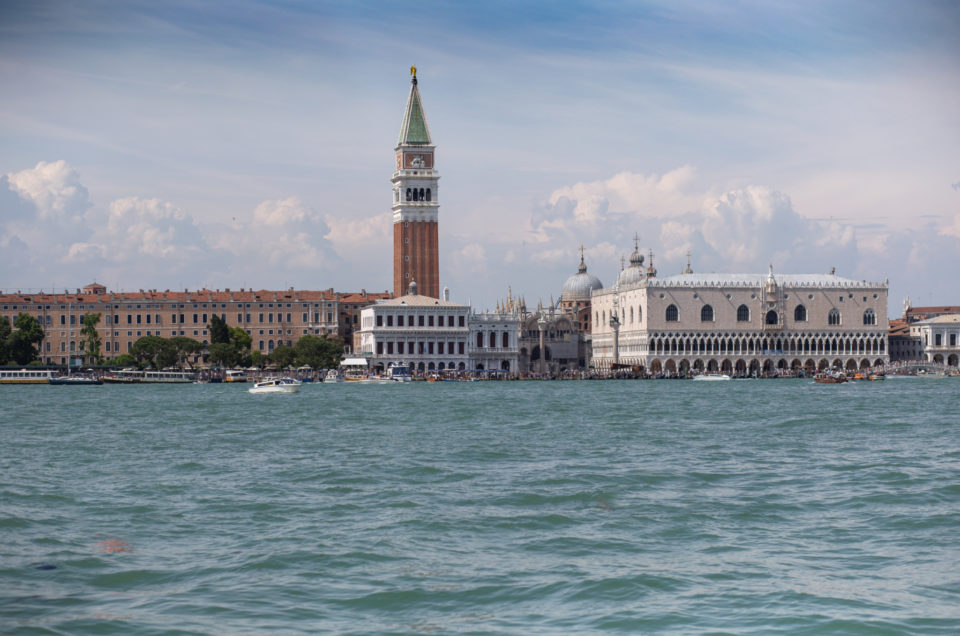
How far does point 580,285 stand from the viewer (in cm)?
12925

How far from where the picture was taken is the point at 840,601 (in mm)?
12211

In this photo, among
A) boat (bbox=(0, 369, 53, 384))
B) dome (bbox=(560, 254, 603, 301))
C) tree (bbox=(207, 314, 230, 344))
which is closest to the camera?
boat (bbox=(0, 369, 53, 384))

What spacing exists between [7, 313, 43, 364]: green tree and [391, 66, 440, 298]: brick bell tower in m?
28.3

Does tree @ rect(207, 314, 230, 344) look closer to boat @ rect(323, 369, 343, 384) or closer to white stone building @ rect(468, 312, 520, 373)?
boat @ rect(323, 369, 343, 384)

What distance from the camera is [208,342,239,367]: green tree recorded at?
9031cm

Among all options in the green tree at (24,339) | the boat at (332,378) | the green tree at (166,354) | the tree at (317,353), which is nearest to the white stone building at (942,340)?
the tree at (317,353)

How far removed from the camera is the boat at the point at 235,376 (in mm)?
88562

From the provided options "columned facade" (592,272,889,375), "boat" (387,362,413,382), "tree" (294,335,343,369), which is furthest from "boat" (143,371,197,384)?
"columned facade" (592,272,889,375)

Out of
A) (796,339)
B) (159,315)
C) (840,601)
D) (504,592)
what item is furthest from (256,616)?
(796,339)

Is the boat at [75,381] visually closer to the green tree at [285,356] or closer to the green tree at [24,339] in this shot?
the green tree at [24,339]

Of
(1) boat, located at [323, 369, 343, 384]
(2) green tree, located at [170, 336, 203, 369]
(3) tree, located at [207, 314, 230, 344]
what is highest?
(3) tree, located at [207, 314, 230, 344]

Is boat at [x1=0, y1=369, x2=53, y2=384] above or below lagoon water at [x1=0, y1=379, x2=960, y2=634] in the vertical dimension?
above

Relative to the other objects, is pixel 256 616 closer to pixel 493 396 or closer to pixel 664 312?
pixel 493 396

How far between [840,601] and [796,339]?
99020 millimetres
